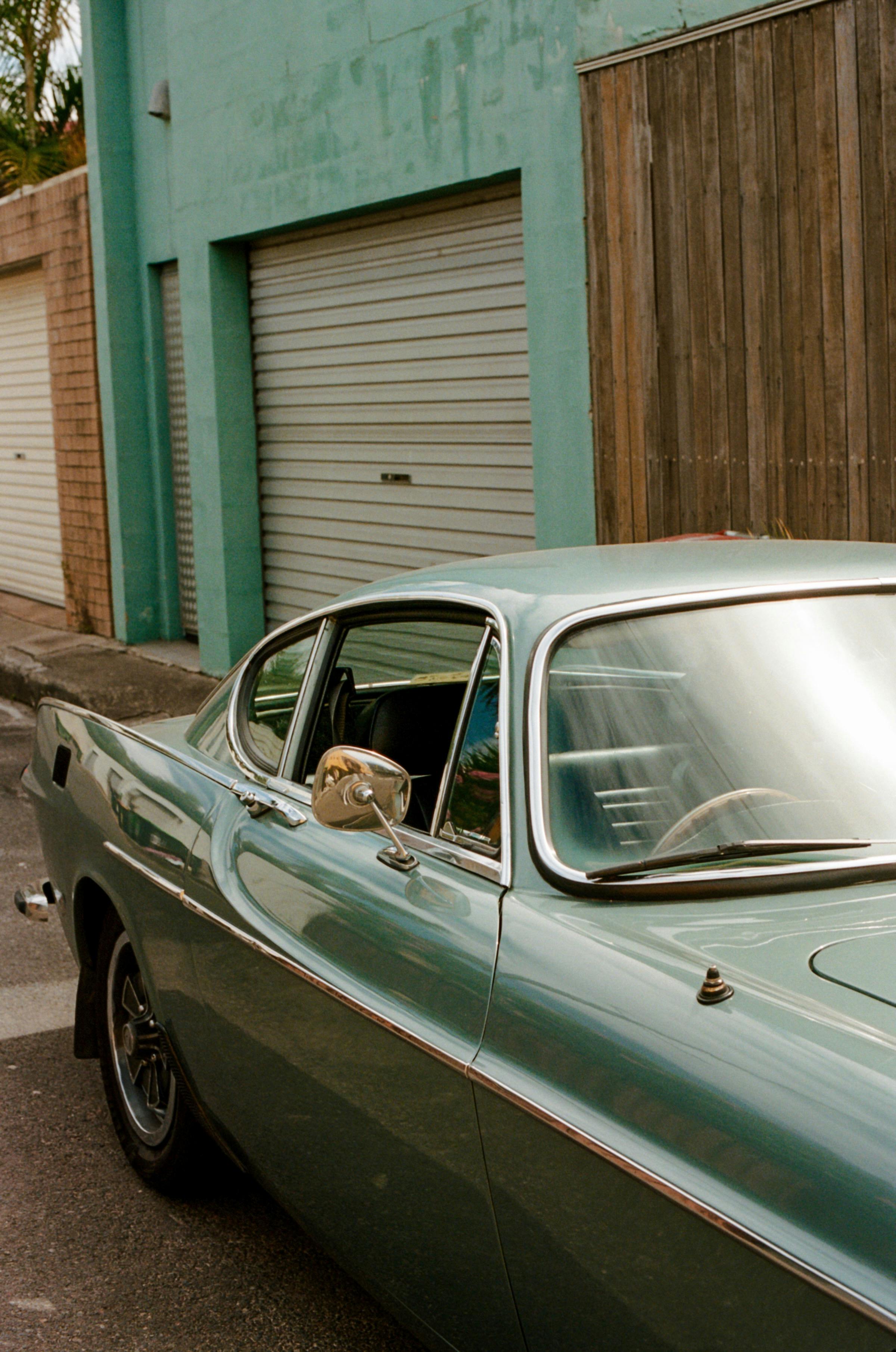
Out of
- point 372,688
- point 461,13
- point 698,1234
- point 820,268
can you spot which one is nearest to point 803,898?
point 698,1234

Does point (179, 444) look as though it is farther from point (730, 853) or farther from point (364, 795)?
point (730, 853)

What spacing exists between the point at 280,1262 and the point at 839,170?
188 inches

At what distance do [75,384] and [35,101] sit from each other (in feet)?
18.3

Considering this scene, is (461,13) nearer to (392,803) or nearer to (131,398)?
(131,398)

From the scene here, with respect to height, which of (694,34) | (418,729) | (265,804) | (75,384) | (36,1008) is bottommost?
(36,1008)

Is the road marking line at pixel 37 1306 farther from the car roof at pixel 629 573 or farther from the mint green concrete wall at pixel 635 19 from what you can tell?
the mint green concrete wall at pixel 635 19

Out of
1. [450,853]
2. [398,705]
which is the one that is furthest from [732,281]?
[450,853]

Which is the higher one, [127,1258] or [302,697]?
[302,697]

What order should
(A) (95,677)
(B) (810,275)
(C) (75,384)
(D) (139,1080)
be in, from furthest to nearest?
(C) (75,384) < (A) (95,677) < (B) (810,275) < (D) (139,1080)

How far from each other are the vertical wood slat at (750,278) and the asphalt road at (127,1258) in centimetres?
378

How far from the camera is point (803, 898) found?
2207 millimetres

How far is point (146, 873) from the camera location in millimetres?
3434

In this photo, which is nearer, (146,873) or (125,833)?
(146,873)

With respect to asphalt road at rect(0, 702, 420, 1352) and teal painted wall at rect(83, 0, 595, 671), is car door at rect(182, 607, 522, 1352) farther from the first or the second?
teal painted wall at rect(83, 0, 595, 671)
